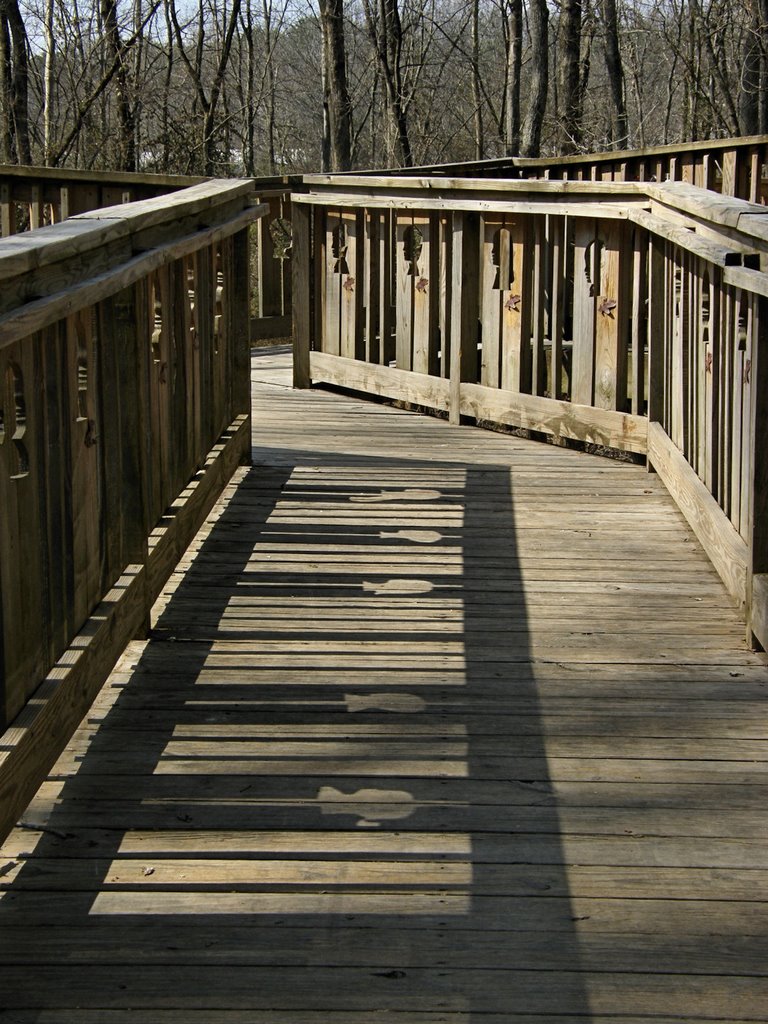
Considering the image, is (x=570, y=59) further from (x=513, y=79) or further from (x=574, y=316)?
(x=574, y=316)

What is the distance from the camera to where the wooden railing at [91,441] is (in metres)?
2.75

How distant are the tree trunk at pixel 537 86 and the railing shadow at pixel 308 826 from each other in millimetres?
14214

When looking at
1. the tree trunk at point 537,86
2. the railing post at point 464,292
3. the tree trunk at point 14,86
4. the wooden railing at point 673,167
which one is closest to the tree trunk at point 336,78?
the tree trunk at point 537,86

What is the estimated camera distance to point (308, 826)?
3.00 m

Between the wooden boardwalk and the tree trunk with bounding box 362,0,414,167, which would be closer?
→ the wooden boardwalk

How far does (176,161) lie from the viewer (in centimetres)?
1688

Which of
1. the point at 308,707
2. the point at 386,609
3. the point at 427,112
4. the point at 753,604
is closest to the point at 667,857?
the point at 308,707

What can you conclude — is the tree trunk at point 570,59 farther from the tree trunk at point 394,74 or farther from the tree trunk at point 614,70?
the tree trunk at point 394,74

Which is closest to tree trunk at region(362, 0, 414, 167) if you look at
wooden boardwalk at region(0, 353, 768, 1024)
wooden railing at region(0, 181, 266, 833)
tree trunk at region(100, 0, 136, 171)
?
tree trunk at region(100, 0, 136, 171)

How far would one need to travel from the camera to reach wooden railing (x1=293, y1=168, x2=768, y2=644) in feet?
14.3

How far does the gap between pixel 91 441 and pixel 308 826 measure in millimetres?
1171

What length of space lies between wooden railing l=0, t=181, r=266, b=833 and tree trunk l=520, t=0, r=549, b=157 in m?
13.2

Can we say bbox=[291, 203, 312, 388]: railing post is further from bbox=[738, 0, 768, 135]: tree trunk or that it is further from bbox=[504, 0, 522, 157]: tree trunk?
bbox=[504, 0, 522, 157]: tree trunk

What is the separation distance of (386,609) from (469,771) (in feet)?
4.45
